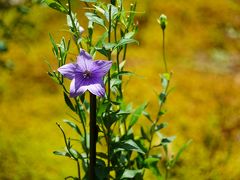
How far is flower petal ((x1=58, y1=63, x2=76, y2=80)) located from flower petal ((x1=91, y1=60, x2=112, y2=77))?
4 centimetres

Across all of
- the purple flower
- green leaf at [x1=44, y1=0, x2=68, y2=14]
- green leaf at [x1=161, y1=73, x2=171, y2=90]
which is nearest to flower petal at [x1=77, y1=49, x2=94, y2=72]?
the purple flower

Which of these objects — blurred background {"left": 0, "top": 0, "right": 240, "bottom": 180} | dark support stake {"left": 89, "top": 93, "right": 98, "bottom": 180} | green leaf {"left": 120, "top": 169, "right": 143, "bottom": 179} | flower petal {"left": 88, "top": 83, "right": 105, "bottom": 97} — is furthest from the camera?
blurred background {"left": 0, "top": 0, "right": 240, "bottom": 180}

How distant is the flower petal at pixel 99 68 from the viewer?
3.41 ft

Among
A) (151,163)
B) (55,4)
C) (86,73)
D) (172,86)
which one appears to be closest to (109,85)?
(86,73)

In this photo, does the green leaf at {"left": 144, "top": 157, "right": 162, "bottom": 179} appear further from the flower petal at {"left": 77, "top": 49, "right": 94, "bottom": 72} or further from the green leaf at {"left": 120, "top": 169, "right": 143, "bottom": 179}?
the flower petal at {"left": 77, "top": 49, "right": 94, "bottom": 72}

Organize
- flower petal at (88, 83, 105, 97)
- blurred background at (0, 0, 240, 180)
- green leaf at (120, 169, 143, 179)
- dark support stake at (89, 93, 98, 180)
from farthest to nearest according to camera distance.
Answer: blurred background at (0, 0, 240, 180) < green leaf at (120, 169, 143, 179) < dark support stake at (89, 93, 98, 180) < flower petal at (88, 83, 105, 97)

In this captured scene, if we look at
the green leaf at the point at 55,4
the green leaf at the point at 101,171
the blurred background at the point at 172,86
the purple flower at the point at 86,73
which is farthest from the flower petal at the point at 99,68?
the blurred background at the point at 172,86

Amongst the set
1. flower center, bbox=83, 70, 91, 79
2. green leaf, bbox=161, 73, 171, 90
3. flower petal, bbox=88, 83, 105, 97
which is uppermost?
flower center, bbox=83, 70, 91, 79

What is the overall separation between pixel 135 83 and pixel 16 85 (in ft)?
1.78

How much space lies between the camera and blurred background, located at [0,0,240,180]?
182cm

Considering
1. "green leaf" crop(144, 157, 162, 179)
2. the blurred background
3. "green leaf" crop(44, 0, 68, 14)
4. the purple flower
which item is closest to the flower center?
the purple flower

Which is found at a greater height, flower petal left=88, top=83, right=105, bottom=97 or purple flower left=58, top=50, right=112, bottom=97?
purple flower left=58, top=50, right=112, bottom=97

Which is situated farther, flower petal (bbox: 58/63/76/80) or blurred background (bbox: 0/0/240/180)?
blurred background (bbox: 0/0/240/180)

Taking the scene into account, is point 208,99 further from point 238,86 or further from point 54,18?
point 54,18
